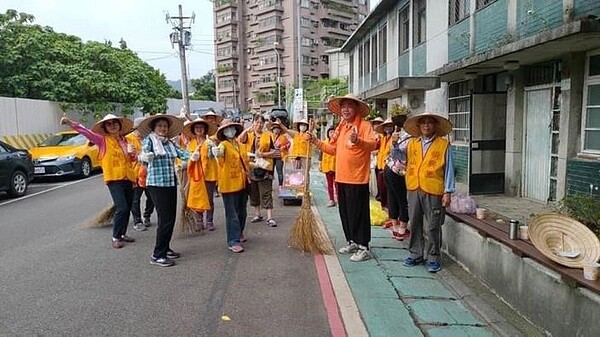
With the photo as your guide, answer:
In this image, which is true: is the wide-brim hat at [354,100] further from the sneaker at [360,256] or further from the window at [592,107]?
the window at [592,107]

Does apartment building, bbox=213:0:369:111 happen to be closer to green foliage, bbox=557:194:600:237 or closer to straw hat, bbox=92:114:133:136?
straw hat, bbox=92:114:133:136

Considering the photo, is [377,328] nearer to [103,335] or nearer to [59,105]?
[103,335]

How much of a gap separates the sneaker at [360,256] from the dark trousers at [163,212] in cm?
215

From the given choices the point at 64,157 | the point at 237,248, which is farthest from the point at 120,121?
the point at 64,157

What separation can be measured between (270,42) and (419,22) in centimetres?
5895

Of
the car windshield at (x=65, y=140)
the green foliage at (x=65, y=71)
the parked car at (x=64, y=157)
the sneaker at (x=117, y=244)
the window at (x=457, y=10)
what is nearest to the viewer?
the sneaker at (x=117, y=244)

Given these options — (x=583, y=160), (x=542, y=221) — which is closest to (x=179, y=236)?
(x=542, y=221)

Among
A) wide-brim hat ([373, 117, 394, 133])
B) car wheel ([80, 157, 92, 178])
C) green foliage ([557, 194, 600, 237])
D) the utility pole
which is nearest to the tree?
the utility pole

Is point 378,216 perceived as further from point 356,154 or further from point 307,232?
point 356,154

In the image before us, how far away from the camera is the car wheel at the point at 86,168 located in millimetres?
14444

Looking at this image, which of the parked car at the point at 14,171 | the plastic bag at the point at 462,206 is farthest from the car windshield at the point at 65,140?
the plastic bag at the point at 462,206

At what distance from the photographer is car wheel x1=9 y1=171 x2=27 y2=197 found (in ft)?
36.1

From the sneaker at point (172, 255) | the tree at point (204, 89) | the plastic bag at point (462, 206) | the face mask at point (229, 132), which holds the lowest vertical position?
the sneaker at point (172, 255)

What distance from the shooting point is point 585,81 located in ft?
22.2
